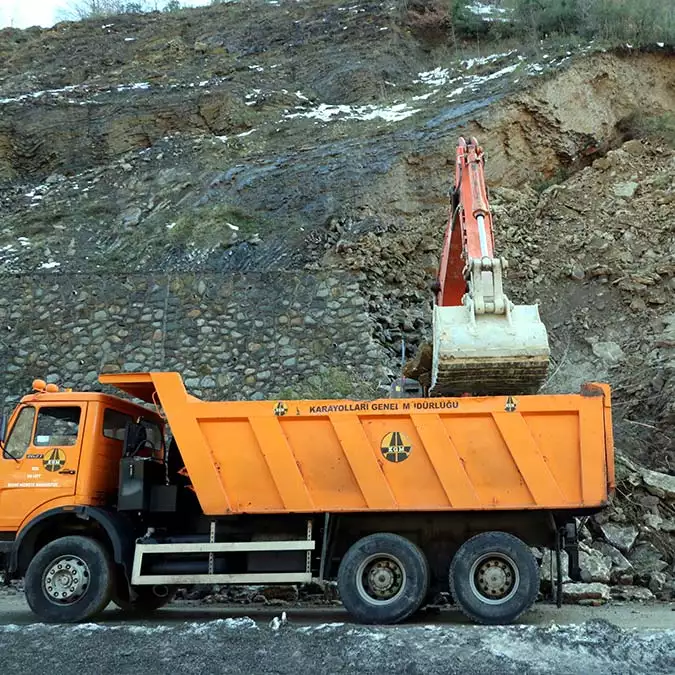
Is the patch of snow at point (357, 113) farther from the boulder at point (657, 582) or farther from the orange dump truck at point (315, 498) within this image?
the orange dump truck at point (315, 498)

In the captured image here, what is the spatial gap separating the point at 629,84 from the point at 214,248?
471 inches

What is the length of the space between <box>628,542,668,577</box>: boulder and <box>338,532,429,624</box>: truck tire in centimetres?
335

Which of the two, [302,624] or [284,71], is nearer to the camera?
[302,624]

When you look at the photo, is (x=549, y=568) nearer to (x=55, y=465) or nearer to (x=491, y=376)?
(x=491, y=376)

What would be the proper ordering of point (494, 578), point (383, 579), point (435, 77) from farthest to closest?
point (435, 77) → point (383, 579) → point (494, 578)

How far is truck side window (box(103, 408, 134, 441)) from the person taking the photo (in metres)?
7.45

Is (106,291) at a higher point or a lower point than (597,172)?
lower

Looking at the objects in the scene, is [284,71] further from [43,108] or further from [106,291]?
[106,291]

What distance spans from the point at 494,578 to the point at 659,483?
401cm

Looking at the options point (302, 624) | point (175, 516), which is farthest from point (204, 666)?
point (175, 516)

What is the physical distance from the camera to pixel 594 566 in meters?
8.30

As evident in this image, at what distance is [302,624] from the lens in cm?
643

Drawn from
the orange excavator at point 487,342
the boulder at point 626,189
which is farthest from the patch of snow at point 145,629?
the boulder at point 626,189

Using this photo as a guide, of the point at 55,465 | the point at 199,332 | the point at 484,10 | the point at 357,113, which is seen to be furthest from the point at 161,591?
the point at 484,10
